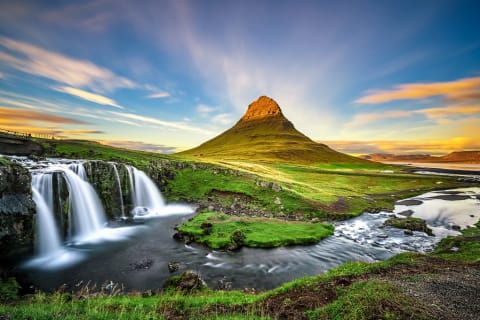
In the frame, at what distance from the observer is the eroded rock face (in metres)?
22.0

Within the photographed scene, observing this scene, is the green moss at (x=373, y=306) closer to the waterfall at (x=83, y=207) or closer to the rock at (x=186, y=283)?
the rock at (x=186, y=283)

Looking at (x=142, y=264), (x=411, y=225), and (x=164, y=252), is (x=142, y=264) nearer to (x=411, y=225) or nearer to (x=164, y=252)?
(x=164, y=252)

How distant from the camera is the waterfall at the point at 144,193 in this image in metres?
44.0

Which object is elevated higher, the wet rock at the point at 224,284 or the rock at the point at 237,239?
the rock at the point at 237,239

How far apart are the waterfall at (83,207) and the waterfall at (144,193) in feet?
24.0

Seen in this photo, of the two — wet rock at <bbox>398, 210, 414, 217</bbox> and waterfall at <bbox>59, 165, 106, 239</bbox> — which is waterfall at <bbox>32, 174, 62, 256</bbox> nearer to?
waterfall at <bbox>59, 165, 106, 239</bbox>

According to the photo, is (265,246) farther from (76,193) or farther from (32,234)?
(76,193)

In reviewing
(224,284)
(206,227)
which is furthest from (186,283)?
(206,227)

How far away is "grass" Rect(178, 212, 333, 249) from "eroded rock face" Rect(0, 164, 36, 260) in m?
15.8

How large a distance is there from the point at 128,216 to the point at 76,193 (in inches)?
361

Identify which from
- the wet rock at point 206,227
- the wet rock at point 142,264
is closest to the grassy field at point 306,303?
the wet rock at point 142,264

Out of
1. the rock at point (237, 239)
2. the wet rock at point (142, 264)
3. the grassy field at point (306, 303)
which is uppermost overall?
the grassy field at point (306, 303)

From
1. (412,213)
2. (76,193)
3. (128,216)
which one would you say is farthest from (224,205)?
(412,213)

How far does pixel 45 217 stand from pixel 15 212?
18.1ft
